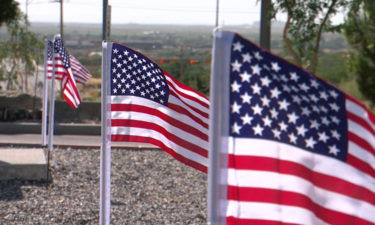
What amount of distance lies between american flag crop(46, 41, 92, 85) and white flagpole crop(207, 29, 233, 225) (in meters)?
8.03

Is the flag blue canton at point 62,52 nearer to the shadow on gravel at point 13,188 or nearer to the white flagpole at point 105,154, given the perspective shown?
the shadow on gravel at point 13,188

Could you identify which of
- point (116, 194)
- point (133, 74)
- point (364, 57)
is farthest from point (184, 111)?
point (364, 57)

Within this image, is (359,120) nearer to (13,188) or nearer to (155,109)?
(155,109)

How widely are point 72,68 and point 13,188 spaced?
1956 millimetres

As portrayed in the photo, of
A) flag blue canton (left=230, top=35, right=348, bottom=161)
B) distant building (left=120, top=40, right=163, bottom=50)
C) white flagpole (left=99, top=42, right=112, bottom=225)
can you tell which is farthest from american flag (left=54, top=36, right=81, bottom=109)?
distant building (left=120, top=40, right=163, bottom=50)

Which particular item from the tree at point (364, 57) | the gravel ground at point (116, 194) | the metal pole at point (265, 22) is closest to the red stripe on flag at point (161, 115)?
the gravel ground at point (116, 194)

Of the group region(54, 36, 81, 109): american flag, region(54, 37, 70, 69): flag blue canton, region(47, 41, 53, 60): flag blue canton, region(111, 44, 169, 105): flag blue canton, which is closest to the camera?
region(111, 44, 169, 105): flag blue canton

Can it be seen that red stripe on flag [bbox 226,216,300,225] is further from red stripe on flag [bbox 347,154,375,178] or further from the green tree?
the green tree

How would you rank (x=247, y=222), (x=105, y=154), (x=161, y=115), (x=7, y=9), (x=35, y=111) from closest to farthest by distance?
(x=247, y=222) < (x=105, y=154) < (x=161, y=115) < (x=7, y=9) < (x=35, y=111)

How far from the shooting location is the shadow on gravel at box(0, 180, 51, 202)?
39.6 ft

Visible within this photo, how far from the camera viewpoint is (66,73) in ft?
43.9

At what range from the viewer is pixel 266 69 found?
553cm

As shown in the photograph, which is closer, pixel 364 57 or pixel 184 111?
pixel 184 111

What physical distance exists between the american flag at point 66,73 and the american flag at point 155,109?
4253 millimetres
